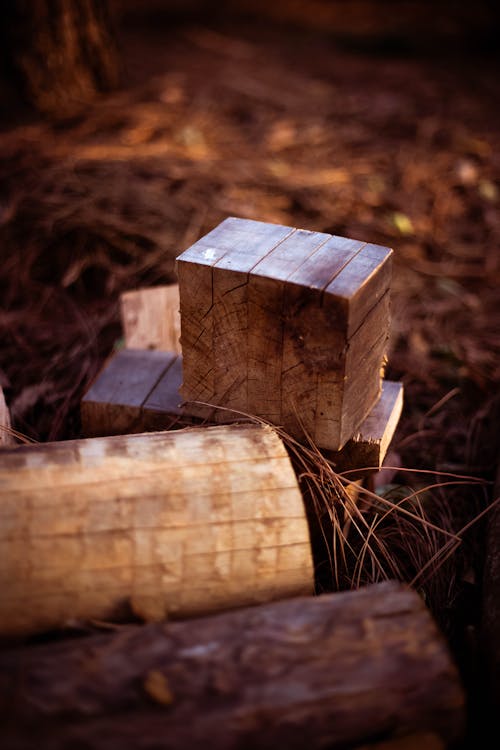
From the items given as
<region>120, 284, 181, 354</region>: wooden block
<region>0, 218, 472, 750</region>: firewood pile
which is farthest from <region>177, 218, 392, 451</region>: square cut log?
<region>120, 284, 181, 354</region>: wooden block

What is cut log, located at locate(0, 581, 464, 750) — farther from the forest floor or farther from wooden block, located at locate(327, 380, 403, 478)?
wooden block, located at locate(327, 380, 403, 478)

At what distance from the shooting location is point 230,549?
1.64m

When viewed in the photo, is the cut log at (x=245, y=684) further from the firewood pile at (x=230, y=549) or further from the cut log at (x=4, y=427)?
the cut log at (x=4, y=427)

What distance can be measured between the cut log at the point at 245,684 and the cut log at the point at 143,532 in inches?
4.3

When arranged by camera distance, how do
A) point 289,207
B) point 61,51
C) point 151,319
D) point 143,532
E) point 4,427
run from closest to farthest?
1. point 143,532
2. point 4,427
3. point 151,319
4. point 289,207
5. point 61,51

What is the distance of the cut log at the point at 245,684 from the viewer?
1.31 meters

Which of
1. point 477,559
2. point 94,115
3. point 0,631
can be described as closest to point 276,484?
point 0,631

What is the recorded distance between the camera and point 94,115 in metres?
4.82

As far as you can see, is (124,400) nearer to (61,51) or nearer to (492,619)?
(492,619)

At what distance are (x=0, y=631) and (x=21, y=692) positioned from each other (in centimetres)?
22

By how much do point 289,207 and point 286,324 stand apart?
2.48 m

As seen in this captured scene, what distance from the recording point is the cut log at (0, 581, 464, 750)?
131cm

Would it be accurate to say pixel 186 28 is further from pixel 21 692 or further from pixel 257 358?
pixel 21 692

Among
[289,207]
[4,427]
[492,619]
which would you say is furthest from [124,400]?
[289,207]
